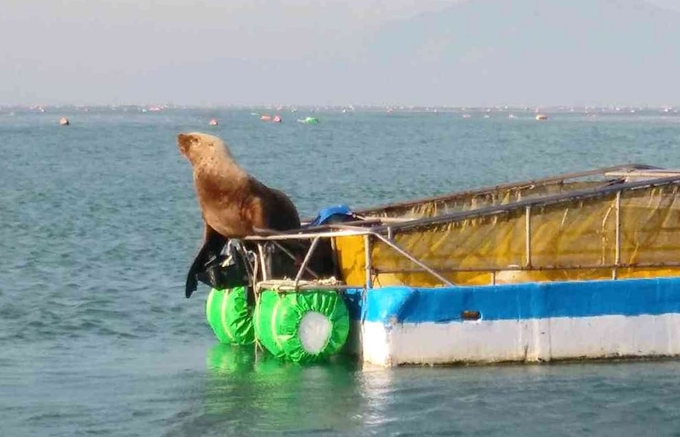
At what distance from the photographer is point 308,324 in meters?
16.2

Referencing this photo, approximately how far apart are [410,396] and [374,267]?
6.95 ft

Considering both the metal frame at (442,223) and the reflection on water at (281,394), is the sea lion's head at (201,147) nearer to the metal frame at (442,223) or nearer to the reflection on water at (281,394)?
the metal frame at (442,223)

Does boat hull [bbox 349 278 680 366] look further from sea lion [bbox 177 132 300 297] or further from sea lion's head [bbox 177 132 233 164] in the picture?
sea lion's head [bbox 177 132 233 164]

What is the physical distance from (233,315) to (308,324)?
1849 millimetres

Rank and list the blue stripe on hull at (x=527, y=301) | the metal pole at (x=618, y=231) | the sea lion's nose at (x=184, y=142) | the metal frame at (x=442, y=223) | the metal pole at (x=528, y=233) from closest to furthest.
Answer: the blue stripe on hull at (x=527, y=301)
the metal frame at (x=442, y=223)
the metal pole at (x=528, y=233)
the metal pole at (x=618, y=231)
the sea lion's nose at (x=184, y=142)

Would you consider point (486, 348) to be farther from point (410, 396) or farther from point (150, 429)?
point (150, 429)

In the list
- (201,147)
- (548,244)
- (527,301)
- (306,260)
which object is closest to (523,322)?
(527,301)

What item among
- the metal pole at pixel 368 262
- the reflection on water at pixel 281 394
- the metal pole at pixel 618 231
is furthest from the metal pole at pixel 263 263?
the metal pole at pixel 618 231

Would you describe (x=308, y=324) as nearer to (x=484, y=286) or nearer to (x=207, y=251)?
(x=484, y=286)

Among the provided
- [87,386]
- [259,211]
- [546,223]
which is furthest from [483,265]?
[87,386]

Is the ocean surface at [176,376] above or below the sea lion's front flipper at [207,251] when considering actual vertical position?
below

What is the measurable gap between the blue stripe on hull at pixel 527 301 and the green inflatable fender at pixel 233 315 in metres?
2.14

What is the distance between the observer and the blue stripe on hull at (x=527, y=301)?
15.4 metres

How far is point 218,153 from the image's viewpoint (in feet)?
57.8
